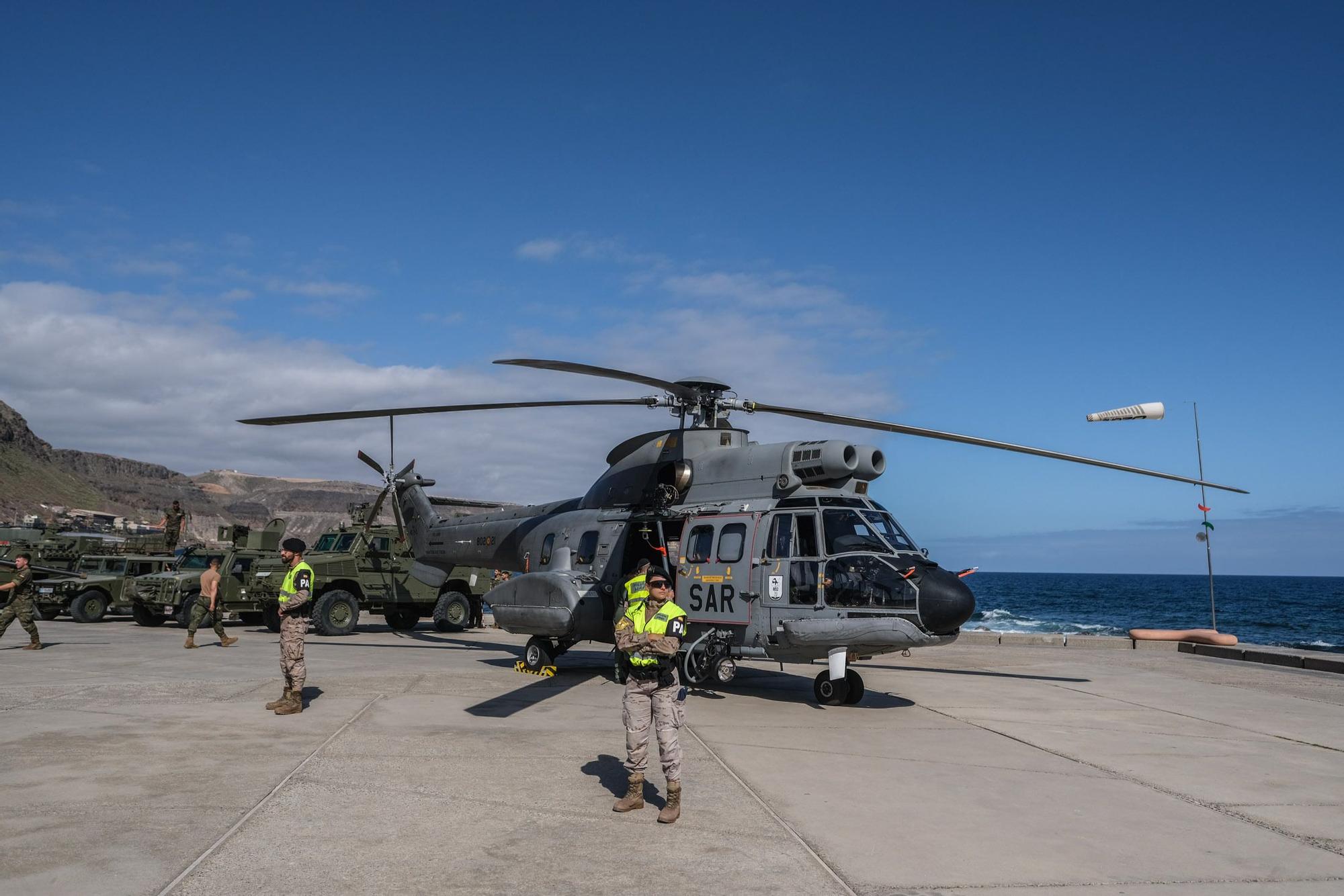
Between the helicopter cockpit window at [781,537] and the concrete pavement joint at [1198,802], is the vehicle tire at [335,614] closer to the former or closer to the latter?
the helicopter cockpit window at [781,537]

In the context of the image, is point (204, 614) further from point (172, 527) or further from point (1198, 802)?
point (1198, 802)

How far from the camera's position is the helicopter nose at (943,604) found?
351 inches

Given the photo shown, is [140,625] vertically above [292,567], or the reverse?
[292,567]

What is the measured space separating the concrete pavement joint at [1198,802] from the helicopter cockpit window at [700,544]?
374cm

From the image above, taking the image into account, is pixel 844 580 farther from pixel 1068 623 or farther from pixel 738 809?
pixel 1068 623

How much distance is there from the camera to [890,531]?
32.8 feet

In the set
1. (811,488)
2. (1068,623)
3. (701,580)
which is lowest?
(1068,623)

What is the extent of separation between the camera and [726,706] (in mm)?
9922

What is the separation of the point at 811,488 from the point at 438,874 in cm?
675

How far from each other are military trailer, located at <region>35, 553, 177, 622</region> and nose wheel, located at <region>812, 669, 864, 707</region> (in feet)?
56.5

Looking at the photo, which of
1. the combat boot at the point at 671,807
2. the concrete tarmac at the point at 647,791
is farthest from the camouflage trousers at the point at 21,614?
the combat boot at the point at 671,807

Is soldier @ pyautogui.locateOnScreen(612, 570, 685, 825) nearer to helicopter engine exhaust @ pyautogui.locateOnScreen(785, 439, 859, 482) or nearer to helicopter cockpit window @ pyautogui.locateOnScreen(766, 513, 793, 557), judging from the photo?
helicopter cockpit window @ pyautogui.locateOnScreen(766, 513, 793, 557)

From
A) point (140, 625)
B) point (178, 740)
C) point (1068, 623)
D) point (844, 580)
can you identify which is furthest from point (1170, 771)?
point (1068, 623)

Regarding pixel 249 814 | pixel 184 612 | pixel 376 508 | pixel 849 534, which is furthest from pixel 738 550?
pixel 184 612
